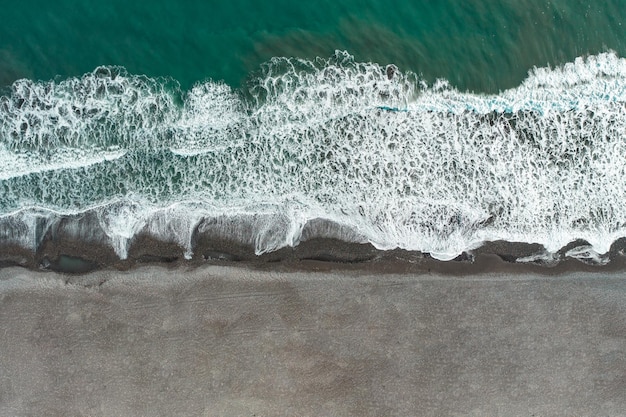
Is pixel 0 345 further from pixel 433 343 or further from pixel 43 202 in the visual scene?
pixel 433 343

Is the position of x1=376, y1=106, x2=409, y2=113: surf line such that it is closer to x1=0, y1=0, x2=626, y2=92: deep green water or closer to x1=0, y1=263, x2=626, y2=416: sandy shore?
x1=0, y1=0, x2=626, y2=92: deep green water

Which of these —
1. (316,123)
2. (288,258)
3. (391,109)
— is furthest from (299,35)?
(288,258)

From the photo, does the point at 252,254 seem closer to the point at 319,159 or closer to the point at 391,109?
the point at 319,159

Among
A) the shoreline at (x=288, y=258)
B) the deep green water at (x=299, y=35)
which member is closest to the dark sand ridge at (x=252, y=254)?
the shoreline at (x=288, y=258)

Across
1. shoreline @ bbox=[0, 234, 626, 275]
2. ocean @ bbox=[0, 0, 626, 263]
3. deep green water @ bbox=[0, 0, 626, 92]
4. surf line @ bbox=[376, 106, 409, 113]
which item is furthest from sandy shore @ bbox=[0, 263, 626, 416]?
deep green water @ bbox=[0, 0, 626, 92]

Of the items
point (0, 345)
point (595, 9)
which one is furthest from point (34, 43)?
point (595, 9)
